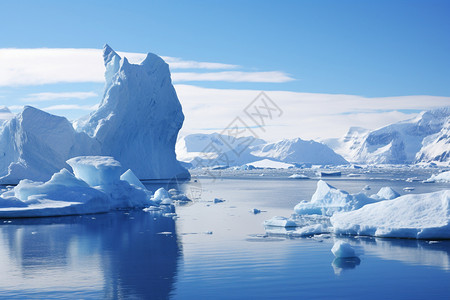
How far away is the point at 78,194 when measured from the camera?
21.9 metres

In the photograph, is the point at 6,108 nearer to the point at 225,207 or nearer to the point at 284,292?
the point at 225,207

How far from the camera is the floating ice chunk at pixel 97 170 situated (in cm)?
2383

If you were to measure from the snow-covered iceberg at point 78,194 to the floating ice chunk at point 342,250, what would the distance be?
12378 mm

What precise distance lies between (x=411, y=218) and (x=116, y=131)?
1242 inches

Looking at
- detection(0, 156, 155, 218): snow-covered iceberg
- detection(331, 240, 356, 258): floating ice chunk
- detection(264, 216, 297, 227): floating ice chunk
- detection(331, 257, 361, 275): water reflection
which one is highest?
detection(0, 156, 155, 218): snow-covered iceberg

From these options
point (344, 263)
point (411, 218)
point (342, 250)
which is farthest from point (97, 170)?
point (344, 263)

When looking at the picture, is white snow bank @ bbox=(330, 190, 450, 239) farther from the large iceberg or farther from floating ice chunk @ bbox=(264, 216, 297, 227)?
the large iceberg

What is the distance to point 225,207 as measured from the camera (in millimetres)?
25547

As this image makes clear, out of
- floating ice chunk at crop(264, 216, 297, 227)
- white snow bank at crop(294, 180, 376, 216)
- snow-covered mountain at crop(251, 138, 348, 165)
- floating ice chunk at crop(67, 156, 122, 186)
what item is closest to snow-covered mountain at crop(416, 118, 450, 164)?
snow-covered mountain at crop(251, 138, 348, 165)

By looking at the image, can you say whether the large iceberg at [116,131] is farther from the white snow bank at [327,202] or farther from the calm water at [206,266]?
the white snow bank at [327,202]

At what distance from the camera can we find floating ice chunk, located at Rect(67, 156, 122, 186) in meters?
23.8

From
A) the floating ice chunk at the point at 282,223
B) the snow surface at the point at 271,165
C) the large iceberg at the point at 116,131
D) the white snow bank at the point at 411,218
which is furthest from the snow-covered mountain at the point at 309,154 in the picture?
the white snow bank at the point at 411,218

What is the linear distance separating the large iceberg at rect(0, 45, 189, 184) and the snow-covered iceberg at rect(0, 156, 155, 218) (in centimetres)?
1459

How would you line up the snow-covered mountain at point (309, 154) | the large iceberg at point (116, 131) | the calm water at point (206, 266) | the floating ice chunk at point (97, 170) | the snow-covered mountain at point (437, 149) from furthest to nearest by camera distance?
the snow-covered mountain at point (309, 154), the snow-covered mountain at point (437, 149), the large iceberg at point (116, 131), the floating ice chunk at point (97, 170), the calm water at point (206, 266)
